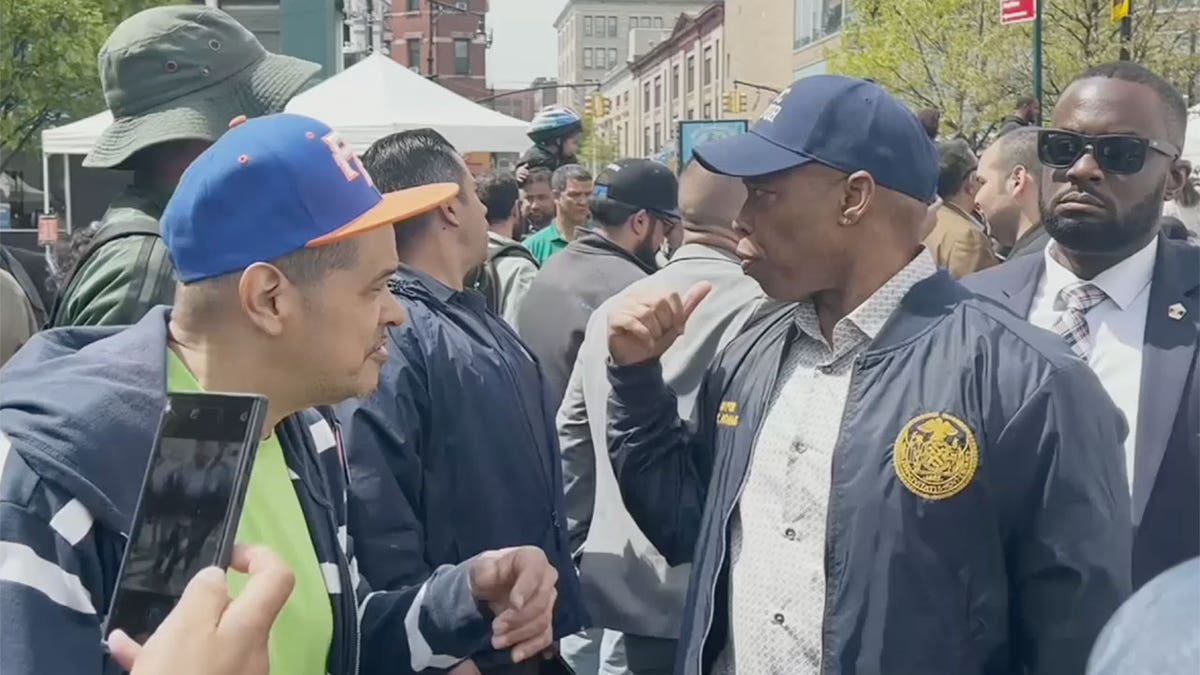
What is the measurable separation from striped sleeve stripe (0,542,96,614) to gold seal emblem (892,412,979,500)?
1.44 m

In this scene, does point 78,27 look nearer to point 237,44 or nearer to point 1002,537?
point 237,44

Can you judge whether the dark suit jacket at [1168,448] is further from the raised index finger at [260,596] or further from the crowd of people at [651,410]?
the raised index finger at [260,596]

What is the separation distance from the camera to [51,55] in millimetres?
27891

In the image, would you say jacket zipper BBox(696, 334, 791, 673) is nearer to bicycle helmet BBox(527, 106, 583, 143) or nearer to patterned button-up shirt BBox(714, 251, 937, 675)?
patterned button-up shirt BBox(714, 251, 937, 675)

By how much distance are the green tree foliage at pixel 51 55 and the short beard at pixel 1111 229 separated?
88.2 feet

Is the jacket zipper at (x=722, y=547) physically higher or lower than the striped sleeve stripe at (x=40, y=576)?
lower

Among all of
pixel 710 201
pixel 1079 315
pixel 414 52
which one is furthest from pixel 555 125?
pixel 414 52

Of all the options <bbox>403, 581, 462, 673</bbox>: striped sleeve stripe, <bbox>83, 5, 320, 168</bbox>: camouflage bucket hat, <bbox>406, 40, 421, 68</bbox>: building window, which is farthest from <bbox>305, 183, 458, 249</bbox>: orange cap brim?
<bbox>406, 40, 421, 68</bbox>: building window

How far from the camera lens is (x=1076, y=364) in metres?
2.37

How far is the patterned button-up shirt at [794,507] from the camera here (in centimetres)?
247

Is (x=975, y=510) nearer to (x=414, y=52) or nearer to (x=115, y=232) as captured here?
(x=115, y=232)

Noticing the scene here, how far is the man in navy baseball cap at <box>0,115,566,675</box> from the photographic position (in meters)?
1.63

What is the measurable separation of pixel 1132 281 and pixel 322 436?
2.23m

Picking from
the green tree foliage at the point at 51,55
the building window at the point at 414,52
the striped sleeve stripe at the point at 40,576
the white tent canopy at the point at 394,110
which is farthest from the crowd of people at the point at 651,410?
the building window at the point at 414,52
